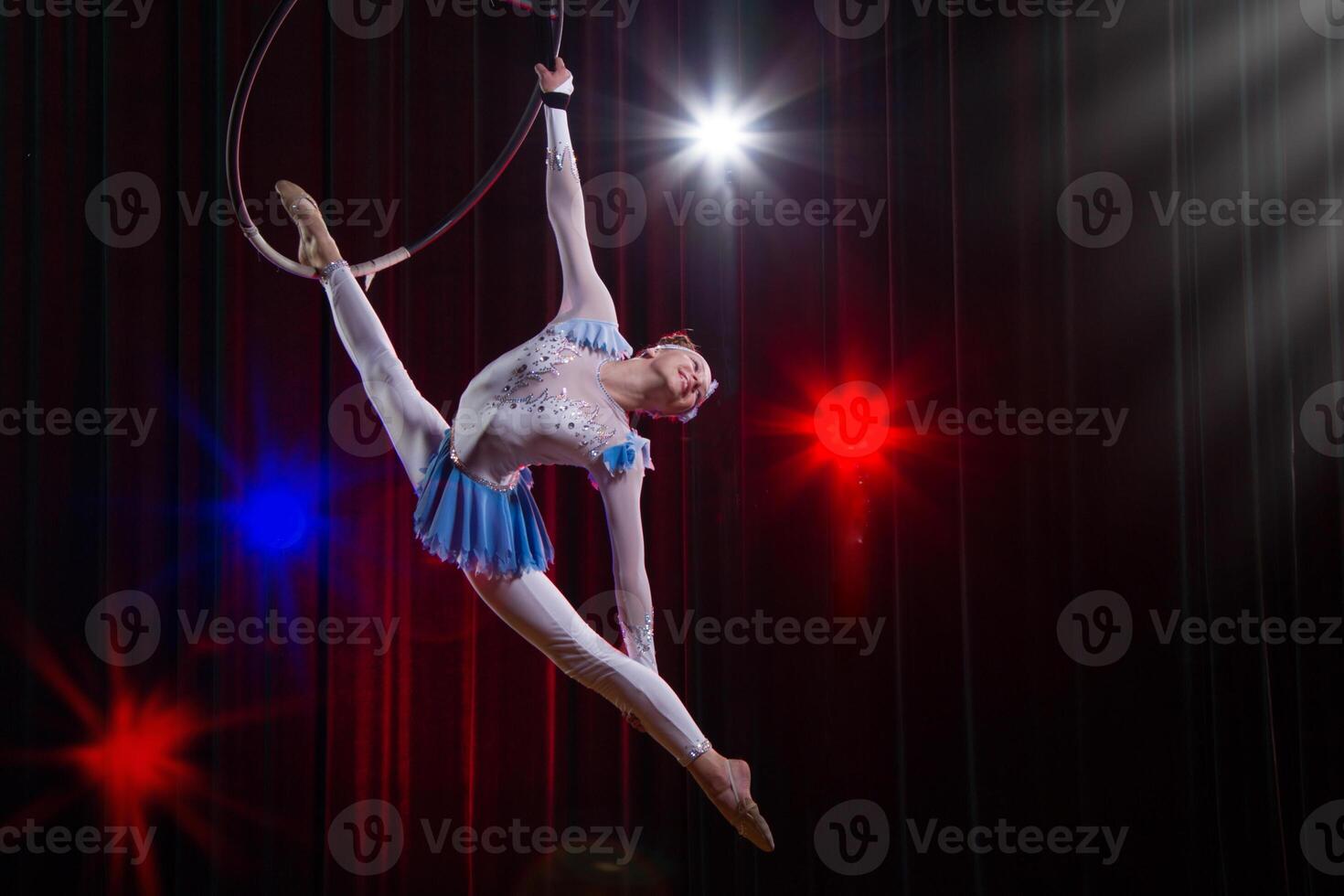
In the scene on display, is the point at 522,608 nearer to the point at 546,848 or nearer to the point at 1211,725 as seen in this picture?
the point at 546,848

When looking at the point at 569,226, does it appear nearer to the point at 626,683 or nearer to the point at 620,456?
the point at 620,456

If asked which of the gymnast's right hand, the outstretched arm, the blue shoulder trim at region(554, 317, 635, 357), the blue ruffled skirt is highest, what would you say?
the gymnast's right hand

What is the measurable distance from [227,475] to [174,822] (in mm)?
1126

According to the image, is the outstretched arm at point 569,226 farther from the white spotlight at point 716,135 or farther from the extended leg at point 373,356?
the white spotlight at point 716,135

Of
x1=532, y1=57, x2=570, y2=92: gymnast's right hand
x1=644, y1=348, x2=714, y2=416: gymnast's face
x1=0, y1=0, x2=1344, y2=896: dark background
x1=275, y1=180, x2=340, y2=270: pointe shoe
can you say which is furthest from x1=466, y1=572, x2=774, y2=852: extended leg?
x1=532, y1=57, x2=570, y2=92: gymnast's right hand

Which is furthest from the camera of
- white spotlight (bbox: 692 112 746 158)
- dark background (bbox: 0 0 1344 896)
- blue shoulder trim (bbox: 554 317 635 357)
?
white spotlight (bbox: 692 112 746 158)

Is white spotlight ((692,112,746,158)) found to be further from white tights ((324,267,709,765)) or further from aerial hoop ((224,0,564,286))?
white tights ((324,267,709,765))

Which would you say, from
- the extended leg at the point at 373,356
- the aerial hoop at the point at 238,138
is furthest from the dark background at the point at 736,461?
the extended leg at the point at 373,356

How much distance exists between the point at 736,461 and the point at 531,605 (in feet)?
4.30

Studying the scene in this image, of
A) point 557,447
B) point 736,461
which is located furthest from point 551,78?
point 736,461

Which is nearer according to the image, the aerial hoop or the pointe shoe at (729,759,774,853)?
the pointe shoe at (729,759,774,853)

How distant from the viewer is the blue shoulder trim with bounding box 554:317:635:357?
279 centimetres

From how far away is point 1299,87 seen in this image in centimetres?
407

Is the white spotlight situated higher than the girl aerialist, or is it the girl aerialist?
the white spotlight
